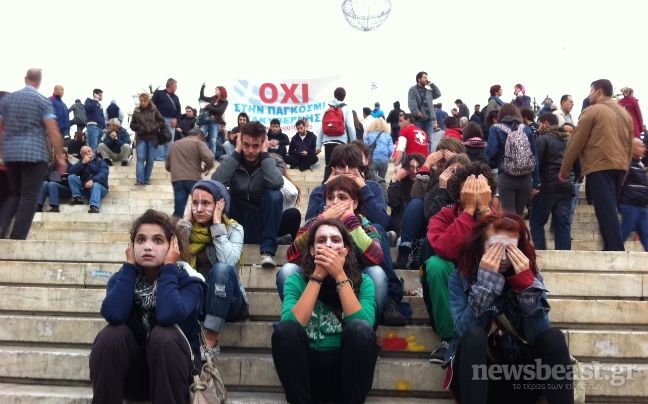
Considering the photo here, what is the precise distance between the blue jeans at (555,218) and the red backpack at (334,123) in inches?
146

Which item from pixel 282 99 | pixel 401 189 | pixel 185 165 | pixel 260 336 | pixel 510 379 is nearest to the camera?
pixel 510 379

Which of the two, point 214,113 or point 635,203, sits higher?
point 214,113

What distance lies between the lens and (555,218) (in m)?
6.79

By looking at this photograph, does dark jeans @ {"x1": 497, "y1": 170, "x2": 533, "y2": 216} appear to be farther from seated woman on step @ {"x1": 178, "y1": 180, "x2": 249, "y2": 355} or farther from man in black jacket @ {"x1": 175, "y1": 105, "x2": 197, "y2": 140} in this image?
man in black jacket @ {"x1": 175, "y1": 105, "x2": 197, "y2": 140}

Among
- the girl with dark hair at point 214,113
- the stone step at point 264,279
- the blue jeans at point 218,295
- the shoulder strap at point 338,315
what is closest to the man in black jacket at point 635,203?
the stone step at point 264,279

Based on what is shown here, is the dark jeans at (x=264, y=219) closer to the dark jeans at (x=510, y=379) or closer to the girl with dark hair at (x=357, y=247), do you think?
the girl with dark hair at (x=357, y=247)

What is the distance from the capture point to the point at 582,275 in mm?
4883

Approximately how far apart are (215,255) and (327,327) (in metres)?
1.07

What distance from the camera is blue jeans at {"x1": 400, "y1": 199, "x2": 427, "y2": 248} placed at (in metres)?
5.38

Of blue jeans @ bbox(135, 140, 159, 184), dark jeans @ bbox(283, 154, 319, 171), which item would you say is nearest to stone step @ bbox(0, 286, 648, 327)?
blue jeans @ bbox(135, 140, 159, 184)

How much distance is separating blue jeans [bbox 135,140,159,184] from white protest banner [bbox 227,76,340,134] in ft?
15.6

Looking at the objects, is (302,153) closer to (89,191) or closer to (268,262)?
(89,191)

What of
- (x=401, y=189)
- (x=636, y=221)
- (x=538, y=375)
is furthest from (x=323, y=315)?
(x=636, y=221)

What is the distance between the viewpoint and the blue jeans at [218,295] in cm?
412
